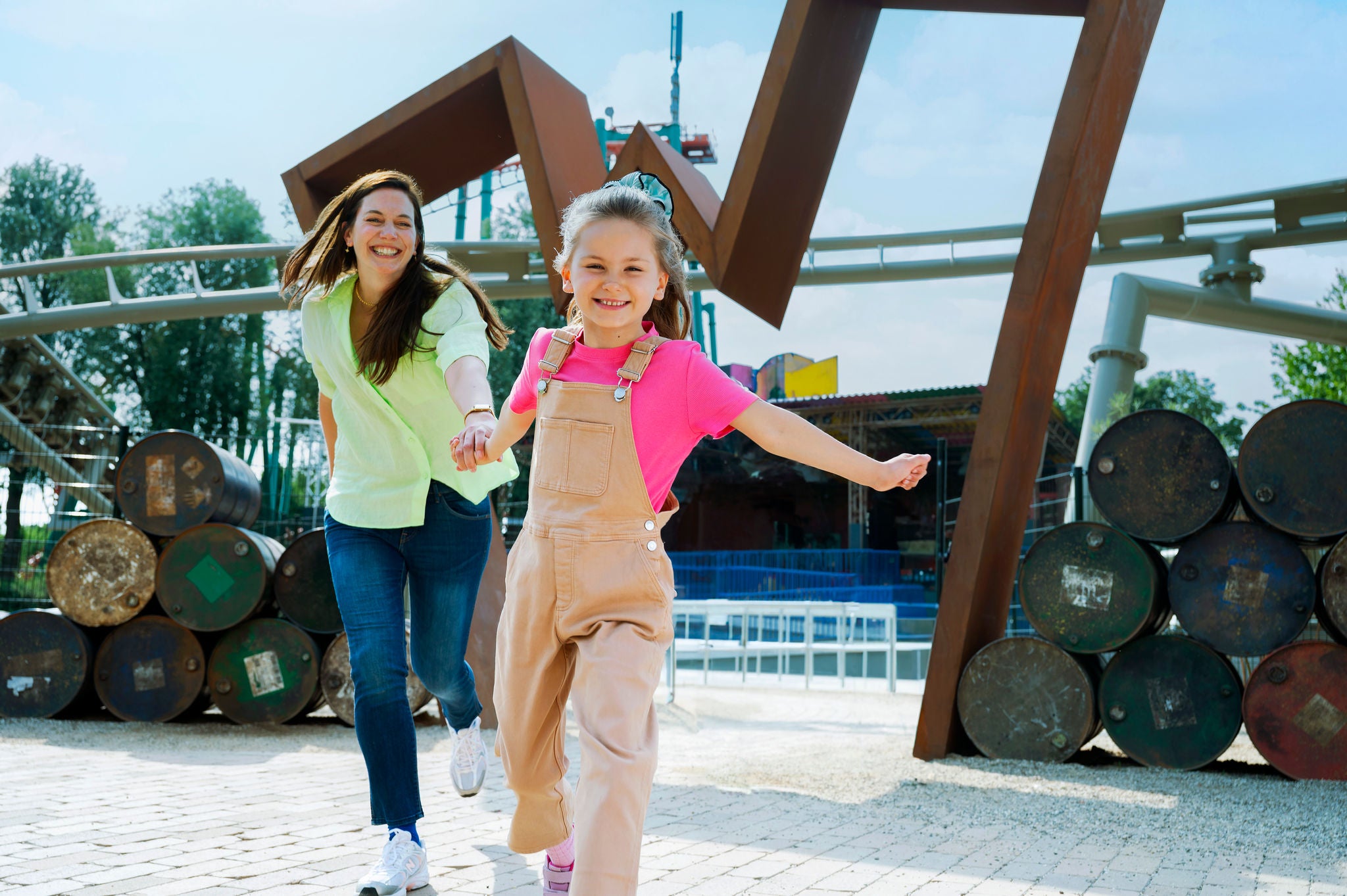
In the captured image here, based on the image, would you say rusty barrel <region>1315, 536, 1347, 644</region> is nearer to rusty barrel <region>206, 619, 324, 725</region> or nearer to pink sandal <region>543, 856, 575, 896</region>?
pink sandal <region>543, 856, 575, 896</region>

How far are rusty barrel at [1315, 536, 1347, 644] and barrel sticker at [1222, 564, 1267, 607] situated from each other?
24cm

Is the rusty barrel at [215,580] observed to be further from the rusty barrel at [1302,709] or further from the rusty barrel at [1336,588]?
the rusty barrel at [1336,588]

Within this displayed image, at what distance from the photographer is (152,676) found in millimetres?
6426

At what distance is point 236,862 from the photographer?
3.03m

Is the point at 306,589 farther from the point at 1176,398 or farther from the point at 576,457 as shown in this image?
the point at 1176,398

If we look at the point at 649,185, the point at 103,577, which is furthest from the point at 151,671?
the point at 649,185

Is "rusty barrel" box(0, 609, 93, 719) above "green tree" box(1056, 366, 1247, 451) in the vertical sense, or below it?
below

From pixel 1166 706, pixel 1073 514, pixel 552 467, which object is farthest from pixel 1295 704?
pixel 552 467

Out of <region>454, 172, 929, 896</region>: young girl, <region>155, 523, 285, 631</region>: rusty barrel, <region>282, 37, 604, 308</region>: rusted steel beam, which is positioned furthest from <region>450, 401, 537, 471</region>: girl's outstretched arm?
<region>155, 523, 285, 631</region>: rusty barrel

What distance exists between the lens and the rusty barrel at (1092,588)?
16.6 ft

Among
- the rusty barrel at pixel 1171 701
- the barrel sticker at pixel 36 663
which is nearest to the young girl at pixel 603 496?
the rusty barrel at pixel 1171 701

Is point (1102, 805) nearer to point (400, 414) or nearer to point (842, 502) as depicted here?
point (400, 414)

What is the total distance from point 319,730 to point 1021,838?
4264mm

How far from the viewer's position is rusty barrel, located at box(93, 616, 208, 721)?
21.0ft
